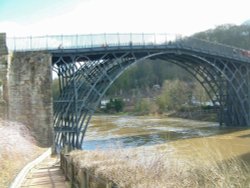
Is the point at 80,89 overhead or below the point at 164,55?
below

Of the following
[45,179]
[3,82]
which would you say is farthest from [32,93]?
[45,179]

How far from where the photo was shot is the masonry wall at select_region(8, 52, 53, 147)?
24300mm

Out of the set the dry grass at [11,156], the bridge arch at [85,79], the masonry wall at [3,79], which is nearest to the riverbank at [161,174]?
the dry grass at [11,156]

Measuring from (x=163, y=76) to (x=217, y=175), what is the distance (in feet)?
287

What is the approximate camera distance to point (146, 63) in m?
98.6

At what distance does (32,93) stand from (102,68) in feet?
22.5

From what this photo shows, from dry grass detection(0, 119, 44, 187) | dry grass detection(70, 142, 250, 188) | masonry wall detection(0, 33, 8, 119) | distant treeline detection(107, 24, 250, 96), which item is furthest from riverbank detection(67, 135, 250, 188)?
distant treeline detection(107, 24, 250, 96)

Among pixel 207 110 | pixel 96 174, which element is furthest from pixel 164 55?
pixel 96 174

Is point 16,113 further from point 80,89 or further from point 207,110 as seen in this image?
point 207,110

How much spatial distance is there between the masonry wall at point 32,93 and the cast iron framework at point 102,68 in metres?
2.21

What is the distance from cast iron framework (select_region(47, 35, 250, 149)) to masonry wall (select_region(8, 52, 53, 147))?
87.0 inches

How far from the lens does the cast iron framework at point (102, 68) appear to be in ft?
90.8

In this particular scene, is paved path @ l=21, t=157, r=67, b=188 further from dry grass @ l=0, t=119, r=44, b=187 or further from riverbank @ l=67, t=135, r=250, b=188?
riverbank @ l=67, t=135, r=250, b=188

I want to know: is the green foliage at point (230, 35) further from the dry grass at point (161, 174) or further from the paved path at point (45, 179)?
the dry grass at point (161, 174)
